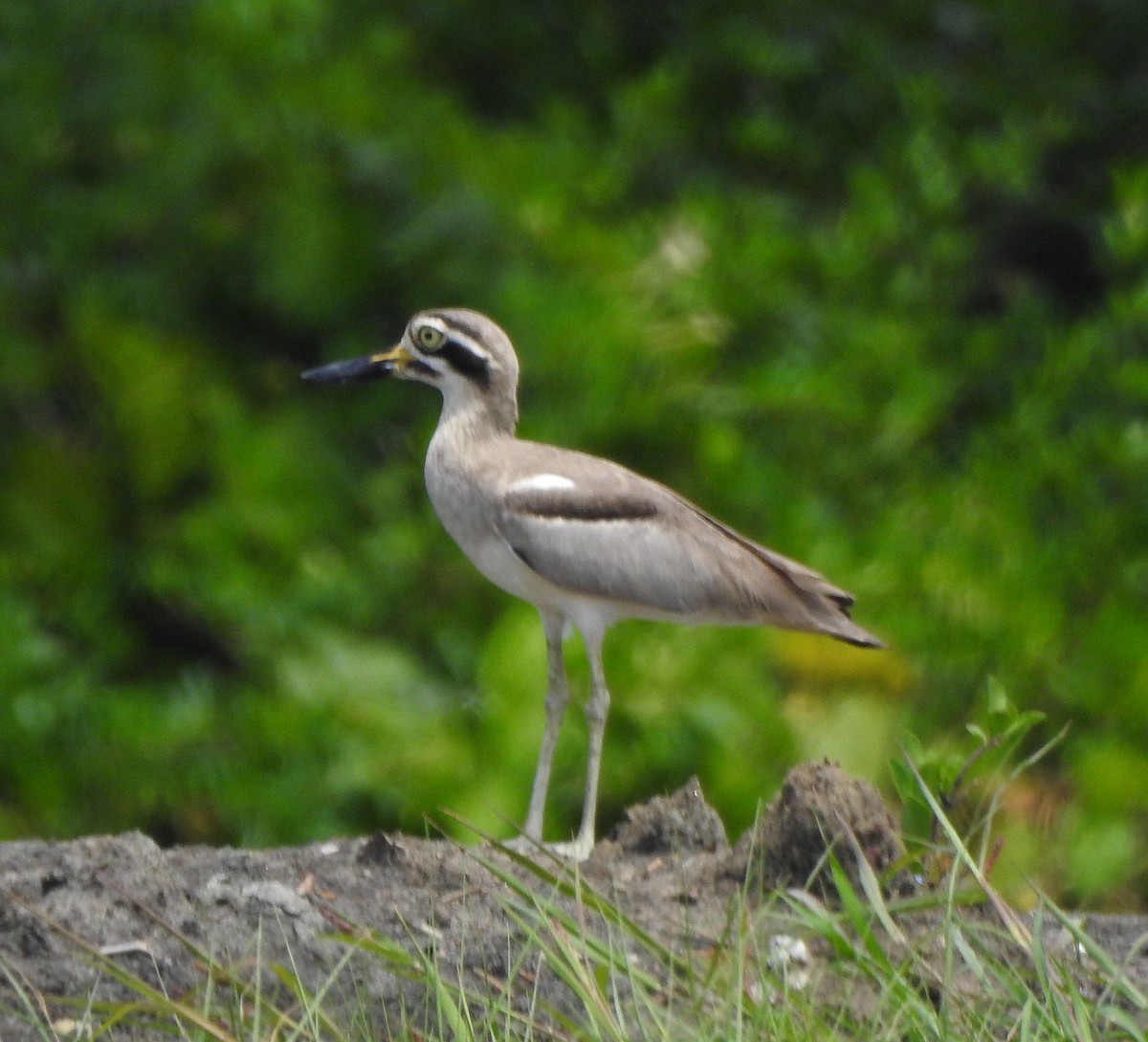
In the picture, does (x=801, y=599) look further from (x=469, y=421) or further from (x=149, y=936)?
(x=149, y=936)

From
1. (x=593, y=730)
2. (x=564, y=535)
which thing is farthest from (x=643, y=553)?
(x=593, y=730)

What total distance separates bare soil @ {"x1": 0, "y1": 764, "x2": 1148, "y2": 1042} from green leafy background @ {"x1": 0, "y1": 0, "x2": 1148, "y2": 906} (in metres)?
2.57

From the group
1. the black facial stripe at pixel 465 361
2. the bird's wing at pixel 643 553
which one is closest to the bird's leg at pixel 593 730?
the bird's wing at pixel 643 553

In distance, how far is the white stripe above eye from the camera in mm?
5074

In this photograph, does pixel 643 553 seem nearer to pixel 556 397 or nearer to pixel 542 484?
pixel 542 484

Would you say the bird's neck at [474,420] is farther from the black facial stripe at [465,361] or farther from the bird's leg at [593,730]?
the bird's leg at [593,730]

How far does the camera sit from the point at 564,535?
504 centimetres

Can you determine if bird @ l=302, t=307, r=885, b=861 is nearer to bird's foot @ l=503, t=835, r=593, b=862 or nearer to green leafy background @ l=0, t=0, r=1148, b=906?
bird's foot @ l=503, t=835, r=593, b=862

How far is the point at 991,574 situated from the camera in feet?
26.2

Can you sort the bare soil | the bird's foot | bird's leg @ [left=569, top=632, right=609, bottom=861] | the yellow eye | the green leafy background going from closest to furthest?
the bare soil
the bird's foot
bird's leg @ [left=569, top=632, right=609, bottom=861]
the yellow eye
the green leafy background

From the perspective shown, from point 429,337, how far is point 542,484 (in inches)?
20.1

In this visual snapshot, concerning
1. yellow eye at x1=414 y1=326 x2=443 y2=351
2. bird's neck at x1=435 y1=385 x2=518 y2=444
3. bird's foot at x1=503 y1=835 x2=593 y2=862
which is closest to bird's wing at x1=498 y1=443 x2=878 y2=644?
bird's neck at x1=435 y1=385 x2=518 y2=444

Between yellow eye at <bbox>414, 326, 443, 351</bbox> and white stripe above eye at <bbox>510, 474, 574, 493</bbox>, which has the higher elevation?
yellow eye at <bbox>414, 326, 443, 351</bbox>

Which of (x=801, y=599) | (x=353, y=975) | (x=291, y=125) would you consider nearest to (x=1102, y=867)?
(x=801, y=599)
